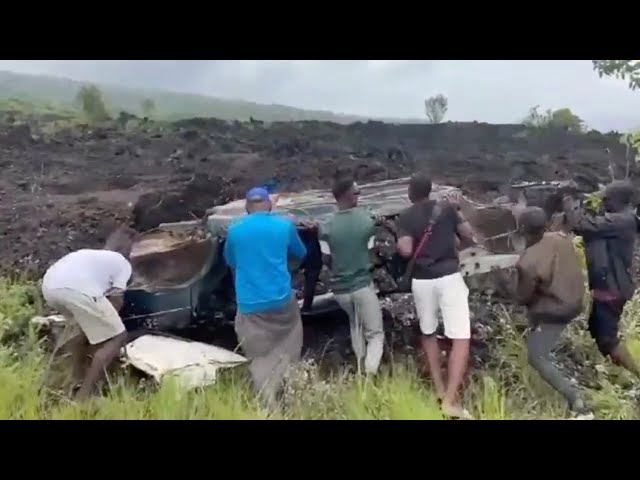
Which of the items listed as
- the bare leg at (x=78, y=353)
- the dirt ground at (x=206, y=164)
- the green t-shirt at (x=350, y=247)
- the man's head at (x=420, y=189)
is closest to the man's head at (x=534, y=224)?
the man's head at (x=420, y=189)

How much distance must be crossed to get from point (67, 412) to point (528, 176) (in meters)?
4.23

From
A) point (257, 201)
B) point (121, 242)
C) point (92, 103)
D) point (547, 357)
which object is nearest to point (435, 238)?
point (547, 357)

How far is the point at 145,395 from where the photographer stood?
15.7 ft

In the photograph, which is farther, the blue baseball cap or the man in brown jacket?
the blue baseball cap

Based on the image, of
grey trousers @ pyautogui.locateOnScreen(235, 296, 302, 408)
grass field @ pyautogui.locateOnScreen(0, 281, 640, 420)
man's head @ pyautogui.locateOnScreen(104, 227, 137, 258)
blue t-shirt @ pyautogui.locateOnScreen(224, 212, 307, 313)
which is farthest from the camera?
man's head @ pyautogui.locateOnScreen(104, 227, 137, 258)

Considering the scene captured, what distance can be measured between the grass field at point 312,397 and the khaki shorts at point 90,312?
0.84ft

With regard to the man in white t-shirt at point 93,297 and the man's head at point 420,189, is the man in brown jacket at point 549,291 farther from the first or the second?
the man in white t-shirt at point 93,297

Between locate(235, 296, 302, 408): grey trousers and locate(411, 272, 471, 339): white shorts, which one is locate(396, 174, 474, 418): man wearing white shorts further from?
locate(235, 296, 302, 408): grey trousers

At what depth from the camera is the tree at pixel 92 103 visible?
6398 millimetres

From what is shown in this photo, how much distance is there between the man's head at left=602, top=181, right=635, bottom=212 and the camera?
498 centimetres

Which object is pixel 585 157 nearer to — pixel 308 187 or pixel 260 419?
pixel 308 187

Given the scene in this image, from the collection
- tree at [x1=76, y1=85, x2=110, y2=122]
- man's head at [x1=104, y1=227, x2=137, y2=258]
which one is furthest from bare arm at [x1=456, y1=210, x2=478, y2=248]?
tree at [x1=76, y1=85, x2=110, y2=122]

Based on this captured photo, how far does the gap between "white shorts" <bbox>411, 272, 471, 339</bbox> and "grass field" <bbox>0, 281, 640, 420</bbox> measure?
350mm

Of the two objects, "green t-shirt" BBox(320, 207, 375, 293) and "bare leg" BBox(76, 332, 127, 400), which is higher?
"green t-shirt" BBox(320, 207, 375, 293)
